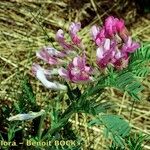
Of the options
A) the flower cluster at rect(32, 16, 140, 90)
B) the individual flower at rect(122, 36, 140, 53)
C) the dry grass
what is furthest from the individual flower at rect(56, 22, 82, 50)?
the dry grass

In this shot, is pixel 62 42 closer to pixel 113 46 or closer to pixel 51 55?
pixel 51 55

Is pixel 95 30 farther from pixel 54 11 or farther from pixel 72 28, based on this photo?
pixel 54 11

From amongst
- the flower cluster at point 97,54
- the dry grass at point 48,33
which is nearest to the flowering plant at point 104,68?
the flower cluster at point 97,54

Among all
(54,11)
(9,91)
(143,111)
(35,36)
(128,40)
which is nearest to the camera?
(128,40)

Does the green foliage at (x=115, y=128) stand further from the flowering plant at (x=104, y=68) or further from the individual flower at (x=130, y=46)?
the individual flower at (x=130, y=46)

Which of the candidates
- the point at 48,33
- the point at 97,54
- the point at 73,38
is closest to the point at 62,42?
the point at 73,38

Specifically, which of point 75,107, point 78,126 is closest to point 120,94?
point 78,126

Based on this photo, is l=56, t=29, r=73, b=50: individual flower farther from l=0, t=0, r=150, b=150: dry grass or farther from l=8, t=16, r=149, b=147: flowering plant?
l=0, t=0, r=150, b=150: dry grass
